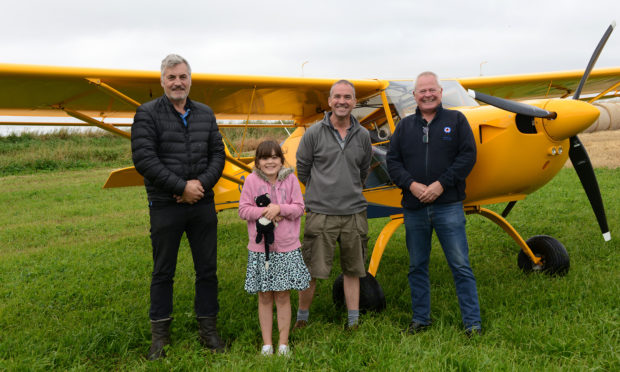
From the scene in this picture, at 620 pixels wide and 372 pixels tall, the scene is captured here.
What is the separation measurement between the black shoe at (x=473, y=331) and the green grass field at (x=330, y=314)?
5 cm

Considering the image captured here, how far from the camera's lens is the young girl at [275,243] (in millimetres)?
2646

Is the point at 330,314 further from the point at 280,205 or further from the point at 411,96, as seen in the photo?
the point at 411,96

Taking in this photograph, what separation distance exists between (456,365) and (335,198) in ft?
4.21

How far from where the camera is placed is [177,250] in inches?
113

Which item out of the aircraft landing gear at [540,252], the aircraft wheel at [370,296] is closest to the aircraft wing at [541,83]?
the aircraft landing gear at [540,252]

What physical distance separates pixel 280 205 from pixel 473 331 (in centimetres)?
154

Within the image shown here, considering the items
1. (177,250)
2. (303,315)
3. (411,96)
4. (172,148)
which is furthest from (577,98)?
(177,250)

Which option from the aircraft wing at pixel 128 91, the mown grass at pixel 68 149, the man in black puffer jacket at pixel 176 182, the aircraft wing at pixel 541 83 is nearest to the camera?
the man in black puffer jacket at pixel 176 182

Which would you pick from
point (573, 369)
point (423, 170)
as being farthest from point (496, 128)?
point (573, 369)

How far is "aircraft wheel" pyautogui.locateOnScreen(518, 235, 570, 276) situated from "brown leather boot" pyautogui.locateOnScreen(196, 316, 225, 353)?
308 centimetres

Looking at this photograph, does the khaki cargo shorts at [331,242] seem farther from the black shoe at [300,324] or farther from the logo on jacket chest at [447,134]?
the logo on jacket chest at [447,134]

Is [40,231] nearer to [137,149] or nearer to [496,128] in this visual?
[137,149]

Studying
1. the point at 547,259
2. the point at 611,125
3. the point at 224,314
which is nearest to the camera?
the point at 224,314

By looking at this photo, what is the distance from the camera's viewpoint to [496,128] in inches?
122
